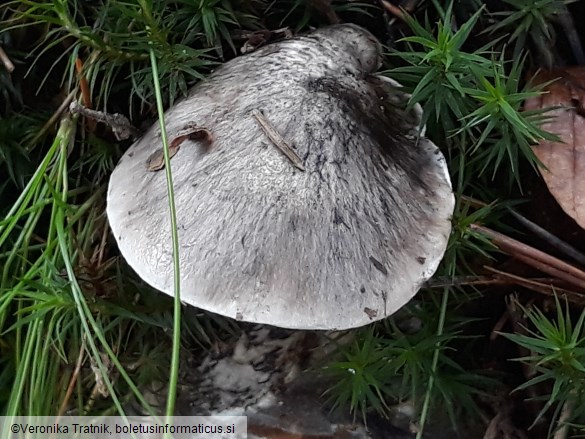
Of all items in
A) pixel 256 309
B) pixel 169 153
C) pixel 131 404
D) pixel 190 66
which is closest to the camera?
pixel 256 309

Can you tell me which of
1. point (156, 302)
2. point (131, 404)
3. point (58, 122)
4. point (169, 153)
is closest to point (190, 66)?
point (169, 153)

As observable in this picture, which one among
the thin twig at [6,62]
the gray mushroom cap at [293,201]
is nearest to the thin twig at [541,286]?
the gray mushroom cap at [293,201]

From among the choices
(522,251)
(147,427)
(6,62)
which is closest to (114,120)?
(6,62)

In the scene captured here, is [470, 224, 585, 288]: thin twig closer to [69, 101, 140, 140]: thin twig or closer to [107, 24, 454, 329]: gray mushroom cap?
[107, 24, 454, 329]: gray mushroom cap

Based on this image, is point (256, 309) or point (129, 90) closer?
point (256, 309)

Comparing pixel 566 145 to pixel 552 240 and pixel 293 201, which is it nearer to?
pixel 552 240

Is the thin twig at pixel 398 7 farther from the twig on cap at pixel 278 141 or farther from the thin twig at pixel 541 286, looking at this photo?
the thin twig at pixel 541 286

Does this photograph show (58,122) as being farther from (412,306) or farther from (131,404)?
(412,306)
